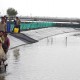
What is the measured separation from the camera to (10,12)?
110688 mm

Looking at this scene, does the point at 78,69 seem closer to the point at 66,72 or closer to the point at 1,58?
the point at 66,72

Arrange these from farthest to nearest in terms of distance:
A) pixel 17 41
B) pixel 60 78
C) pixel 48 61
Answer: pixel 17 41
pixel 48 61
pixel 60 78

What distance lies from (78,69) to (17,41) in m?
14.3

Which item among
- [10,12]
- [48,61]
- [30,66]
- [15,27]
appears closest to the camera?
[30,66]

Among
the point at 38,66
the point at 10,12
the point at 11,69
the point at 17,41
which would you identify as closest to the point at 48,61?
the point at 38,66

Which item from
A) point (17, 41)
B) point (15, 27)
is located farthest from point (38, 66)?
point (15, 27)

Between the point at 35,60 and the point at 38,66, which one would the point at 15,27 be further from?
the point at 38,66

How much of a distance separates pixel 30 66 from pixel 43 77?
310 cm

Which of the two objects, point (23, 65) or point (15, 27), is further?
point (15, 27)

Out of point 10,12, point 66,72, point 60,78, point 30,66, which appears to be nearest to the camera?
point 60,78

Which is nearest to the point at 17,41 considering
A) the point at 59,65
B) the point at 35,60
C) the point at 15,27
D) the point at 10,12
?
the point at 15,27

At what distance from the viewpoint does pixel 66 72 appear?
16.2 meters

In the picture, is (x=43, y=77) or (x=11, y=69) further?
(x=11, y=69)

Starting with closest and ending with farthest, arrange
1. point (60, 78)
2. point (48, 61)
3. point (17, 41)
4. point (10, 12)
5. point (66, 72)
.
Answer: point (60, 78) < point (66, 72) < point (48, 61) < point (17, 41) < point (10, 12)
